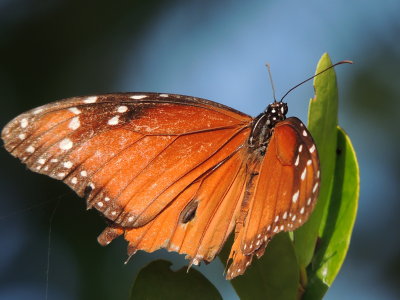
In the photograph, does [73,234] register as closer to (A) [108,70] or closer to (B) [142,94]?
(A) [108,70]

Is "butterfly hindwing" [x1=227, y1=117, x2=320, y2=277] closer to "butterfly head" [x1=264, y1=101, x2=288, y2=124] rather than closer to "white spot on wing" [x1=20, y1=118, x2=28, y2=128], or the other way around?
"butterfly head" [x1=264, y1=101, x2=288, y2=124]

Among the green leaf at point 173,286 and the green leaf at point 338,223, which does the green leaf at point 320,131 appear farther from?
the green leaf at point 173,286

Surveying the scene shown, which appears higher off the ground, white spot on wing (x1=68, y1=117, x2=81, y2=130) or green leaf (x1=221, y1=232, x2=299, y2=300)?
white spot on wing (x1=68, y1=117, x2=81, y2=130)

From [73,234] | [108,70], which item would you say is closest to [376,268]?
[73,234]

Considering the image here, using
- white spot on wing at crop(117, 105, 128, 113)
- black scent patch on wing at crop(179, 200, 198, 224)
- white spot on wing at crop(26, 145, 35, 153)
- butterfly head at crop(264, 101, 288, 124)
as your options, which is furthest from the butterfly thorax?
white spot on wing at crop(26, 145, 35, 153)

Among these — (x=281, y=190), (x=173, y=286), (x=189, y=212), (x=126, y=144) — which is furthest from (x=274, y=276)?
(x=126, y=144)

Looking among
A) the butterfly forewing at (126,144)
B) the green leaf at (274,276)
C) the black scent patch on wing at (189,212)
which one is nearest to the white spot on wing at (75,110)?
the butterfly forewing at (126,144)
